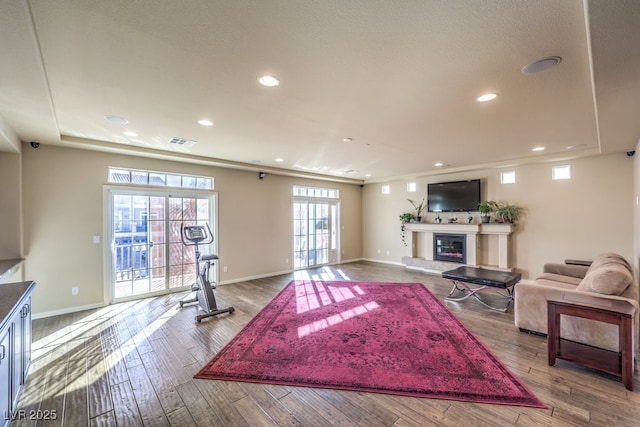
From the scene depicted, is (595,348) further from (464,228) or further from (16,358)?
(16,358)

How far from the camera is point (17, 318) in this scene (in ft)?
6.99

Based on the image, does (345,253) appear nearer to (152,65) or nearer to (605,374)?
(605,374)

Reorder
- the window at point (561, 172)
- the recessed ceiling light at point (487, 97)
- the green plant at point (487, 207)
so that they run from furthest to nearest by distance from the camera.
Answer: the green plant at point (487, 207) → the window at point (561, 172) → the recessed ceiling light at point (487, 97)

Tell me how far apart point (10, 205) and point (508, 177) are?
29.1 ft

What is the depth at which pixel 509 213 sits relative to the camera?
19.7 ft

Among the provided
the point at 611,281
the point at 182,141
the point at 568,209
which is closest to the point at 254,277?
the point at 182,141

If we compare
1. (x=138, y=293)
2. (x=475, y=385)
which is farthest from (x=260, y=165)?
(x=475, y=385)

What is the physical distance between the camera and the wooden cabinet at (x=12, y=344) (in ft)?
5.80

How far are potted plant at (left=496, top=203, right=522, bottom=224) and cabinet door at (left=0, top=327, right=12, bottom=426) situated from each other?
753cm

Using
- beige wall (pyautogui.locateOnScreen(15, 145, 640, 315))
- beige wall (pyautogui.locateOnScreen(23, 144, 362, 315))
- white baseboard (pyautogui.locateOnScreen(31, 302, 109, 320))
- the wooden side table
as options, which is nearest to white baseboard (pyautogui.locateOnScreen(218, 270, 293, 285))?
beige wall (pyautogui.locateOnScreen(15, 145, 640, 315))

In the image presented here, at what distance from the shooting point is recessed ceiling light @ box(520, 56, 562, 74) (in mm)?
2021

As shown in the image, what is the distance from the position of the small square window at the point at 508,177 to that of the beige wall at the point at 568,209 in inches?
3.1

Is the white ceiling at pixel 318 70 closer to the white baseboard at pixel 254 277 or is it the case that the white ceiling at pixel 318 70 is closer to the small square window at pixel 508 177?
the small square window at pixel 508 177

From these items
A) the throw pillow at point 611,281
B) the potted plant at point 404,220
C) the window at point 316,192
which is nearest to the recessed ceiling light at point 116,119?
the window at point 316,192
